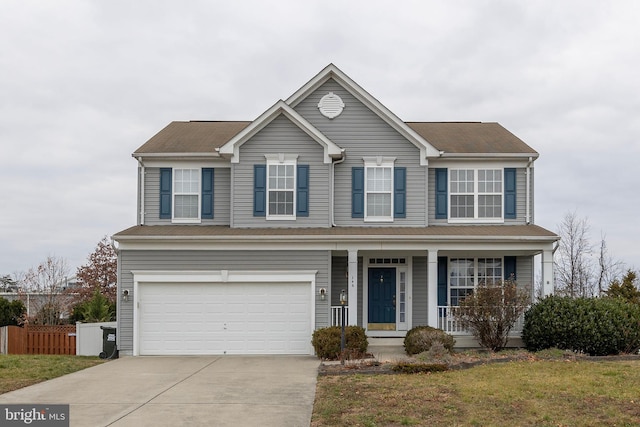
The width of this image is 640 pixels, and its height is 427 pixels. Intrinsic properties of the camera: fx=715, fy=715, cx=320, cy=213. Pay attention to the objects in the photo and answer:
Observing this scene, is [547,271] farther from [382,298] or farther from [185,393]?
[185,393]

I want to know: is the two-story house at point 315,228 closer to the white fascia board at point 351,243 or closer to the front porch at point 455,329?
the white fascia board at point 351,243

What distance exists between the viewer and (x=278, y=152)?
69.3 ft

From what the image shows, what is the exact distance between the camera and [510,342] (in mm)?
20031

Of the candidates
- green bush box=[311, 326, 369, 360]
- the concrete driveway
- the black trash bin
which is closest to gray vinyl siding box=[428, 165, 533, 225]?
green bush box=[311, 326, 369, 360]

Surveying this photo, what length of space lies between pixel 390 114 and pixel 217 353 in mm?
8642

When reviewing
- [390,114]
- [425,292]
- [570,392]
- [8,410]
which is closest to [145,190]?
[390,114]

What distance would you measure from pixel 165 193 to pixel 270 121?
158 inches

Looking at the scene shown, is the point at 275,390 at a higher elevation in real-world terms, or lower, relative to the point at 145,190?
lower

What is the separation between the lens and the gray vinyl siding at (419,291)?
21.9m

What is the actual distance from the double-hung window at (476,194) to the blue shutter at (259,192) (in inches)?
227

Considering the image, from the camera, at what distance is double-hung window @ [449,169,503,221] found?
22.0 m

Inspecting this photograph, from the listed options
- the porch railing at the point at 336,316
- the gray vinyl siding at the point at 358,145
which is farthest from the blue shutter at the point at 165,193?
the porch railing at the point at 336,316

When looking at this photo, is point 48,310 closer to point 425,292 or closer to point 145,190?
point 145,190

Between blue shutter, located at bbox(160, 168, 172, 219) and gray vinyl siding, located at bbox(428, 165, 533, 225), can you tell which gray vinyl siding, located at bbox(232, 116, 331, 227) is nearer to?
blue shutter, located at bbox(160, 168, 172, 219)
